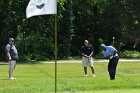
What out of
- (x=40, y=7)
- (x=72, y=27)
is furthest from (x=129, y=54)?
(x=40, y=7)

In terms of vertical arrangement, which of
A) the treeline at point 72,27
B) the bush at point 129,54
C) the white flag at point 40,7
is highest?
the white flag at point 40,7

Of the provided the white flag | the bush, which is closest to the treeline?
the bush

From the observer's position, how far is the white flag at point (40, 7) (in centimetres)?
1330

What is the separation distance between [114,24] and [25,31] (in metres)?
11.0

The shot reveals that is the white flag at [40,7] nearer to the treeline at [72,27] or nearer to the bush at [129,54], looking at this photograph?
the treeline at [72,27]

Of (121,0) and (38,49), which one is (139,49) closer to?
(121,0)

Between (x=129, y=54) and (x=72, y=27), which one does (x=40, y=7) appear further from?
(x=129, y=54)

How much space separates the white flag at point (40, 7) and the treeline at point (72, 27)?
32810 mm

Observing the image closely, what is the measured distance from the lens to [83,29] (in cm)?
5716

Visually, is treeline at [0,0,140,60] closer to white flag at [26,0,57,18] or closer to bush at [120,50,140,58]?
bush at [120,50,140,58]

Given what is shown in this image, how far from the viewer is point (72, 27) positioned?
53.1 m

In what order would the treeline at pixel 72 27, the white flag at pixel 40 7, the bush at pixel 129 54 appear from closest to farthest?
the white flag at pixel 40 7, the treeline at pixel 72 27, the bush at pixel 129 54

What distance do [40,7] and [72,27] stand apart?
1564 inches

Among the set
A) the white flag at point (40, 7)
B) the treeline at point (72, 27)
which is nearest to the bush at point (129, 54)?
the treeline at point (72, 27)
